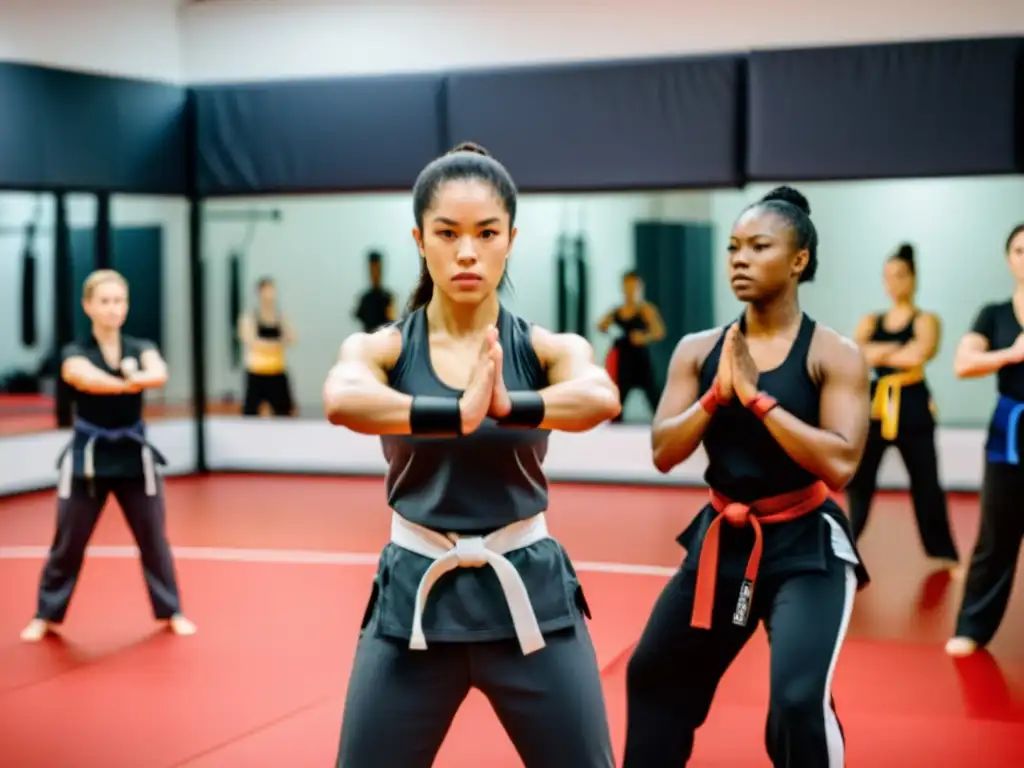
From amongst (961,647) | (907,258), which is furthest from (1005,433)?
(907,258)

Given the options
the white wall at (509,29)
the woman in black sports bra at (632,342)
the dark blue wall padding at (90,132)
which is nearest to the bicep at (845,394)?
the white wall at (509,29)

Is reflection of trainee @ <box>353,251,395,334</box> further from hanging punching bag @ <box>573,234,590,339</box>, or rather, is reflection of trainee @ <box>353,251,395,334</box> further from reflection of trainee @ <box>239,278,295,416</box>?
hanging punching bag @ <box>573,234,590,339</box>

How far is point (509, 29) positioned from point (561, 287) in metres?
2.03

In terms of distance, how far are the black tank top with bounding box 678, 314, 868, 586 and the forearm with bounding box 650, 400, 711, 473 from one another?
67mm

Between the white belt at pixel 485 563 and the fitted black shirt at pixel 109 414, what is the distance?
325 cm

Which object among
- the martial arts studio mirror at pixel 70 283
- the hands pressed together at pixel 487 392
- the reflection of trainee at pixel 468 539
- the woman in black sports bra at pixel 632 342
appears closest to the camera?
the hands pressed together at pixel 487 392

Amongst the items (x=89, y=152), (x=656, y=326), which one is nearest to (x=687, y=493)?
(x=656, y=326)

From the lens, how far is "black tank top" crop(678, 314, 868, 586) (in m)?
2.88

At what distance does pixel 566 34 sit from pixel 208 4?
2833mm

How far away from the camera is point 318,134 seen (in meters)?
9.66

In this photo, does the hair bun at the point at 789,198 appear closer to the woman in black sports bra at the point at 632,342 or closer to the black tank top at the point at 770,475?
the black tank top at the point at 770,475

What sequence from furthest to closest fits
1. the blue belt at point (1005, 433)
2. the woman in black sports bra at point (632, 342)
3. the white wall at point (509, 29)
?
the woman in black sports bra at point (632, 342) → the white wall at point (509, 29) → the blue belt at point (1005, 433)

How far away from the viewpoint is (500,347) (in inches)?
85.0

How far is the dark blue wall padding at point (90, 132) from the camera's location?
8.71m
